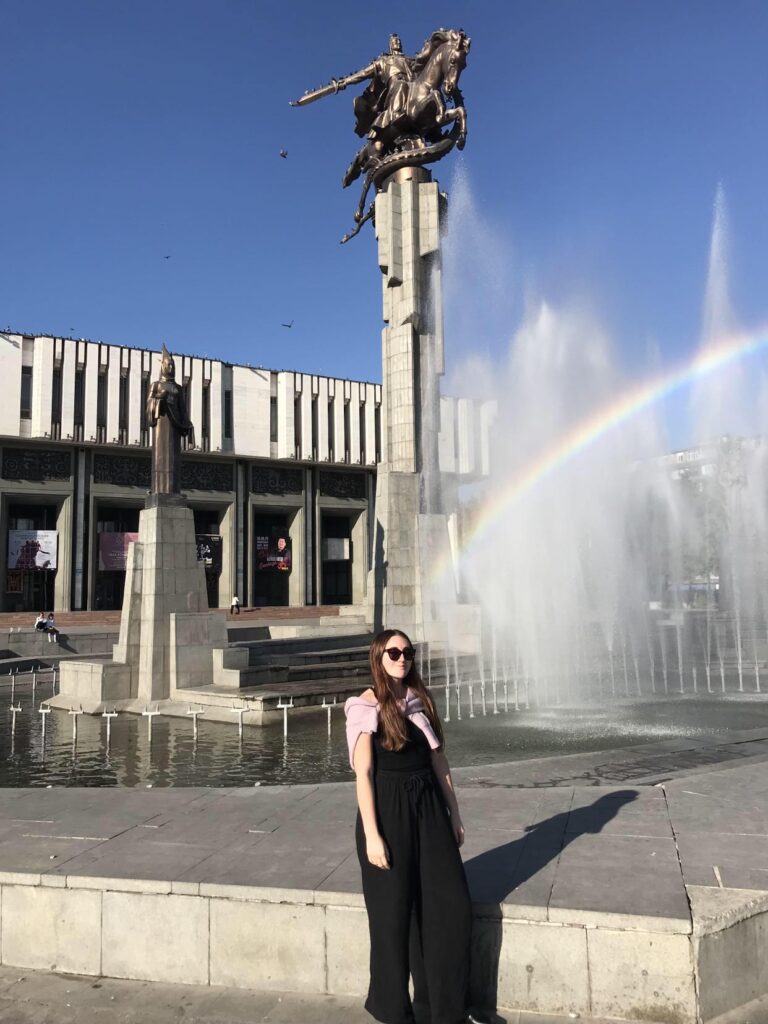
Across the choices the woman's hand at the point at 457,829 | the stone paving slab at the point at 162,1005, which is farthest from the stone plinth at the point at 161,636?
the woman's hand at the point at 457,829

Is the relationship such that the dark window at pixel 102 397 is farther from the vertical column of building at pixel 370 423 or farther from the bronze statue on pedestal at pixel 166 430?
the bronze statue on pedestal at pixel 166 430

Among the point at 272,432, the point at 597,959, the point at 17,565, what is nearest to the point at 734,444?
the point at 597,959

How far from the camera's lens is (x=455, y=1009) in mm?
3090

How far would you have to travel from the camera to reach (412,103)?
24.4 m

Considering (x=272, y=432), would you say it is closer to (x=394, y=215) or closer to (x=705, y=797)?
(x=394, y=215)

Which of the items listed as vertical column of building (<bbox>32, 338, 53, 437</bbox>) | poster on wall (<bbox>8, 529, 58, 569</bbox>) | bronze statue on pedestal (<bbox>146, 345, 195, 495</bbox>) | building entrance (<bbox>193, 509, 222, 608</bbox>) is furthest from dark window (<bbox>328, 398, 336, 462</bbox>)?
bronze statue on pedestal (<bbox>146, 345, 195, 495</bbox>)

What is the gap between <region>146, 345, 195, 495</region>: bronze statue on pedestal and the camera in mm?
14805

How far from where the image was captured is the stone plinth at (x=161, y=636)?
13.9 m

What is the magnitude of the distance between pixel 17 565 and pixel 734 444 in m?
36.6

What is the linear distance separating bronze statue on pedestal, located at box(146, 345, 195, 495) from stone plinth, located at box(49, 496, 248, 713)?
1.30 feet

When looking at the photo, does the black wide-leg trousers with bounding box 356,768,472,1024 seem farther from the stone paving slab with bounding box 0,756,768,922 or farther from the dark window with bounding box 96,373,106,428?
the dark window with bounding box 96,373,106,428

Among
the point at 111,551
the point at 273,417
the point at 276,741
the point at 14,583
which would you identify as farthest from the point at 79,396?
the point at 276,741

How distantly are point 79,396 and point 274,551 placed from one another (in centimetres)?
1551

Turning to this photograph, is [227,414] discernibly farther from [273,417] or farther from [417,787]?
[417,787]
